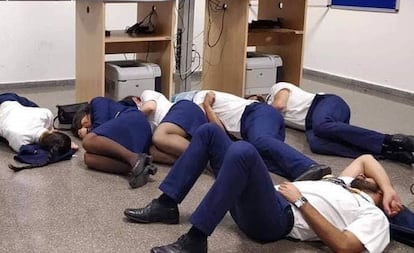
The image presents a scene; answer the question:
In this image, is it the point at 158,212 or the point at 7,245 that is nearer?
the point at 7,245

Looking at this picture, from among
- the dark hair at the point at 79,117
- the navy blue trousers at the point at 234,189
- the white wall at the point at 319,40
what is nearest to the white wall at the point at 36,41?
the white wall at the point at 319,40

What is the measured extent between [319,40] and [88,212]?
424cm

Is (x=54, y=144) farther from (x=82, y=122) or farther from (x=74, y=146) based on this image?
(x=82, y=122)

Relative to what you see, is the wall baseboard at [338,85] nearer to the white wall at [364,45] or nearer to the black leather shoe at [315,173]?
the white wall at [364,45]

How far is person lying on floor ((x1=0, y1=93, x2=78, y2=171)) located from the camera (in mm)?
3293

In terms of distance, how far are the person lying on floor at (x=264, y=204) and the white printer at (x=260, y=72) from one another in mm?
2321

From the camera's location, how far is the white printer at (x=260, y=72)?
4.76m

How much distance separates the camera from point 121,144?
317 centimetres

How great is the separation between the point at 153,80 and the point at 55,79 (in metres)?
1.45

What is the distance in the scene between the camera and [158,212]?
250 cm

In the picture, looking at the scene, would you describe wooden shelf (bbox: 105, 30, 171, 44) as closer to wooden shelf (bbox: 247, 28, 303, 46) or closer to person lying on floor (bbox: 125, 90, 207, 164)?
person lying on floor (bbox: 125, 90, 207, 164)

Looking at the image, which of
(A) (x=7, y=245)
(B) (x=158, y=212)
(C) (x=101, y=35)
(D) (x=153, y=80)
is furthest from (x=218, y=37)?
(A) (x=7, y=245)

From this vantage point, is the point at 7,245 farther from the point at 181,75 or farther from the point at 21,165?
the point at 181,75

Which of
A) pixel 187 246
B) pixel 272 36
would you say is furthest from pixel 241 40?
pixel 187 246
